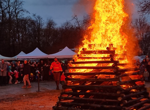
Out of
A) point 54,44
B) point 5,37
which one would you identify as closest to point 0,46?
point 5,37

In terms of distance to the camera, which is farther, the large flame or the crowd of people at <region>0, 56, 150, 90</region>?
the crowd of people at <region>0, 56, 150, 90</region>

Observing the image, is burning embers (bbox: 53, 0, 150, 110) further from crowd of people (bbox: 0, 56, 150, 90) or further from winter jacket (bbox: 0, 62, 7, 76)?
winter jacket (bbox: 0, 62, 7, 76)

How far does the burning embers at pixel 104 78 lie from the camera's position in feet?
21.2

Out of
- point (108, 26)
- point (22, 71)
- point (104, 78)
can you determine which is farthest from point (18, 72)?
point (104, 78)

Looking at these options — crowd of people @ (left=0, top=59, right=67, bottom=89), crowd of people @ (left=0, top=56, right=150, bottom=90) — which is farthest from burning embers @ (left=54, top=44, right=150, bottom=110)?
crowd of people @ (left=0, top=56, right=150, bottom=90)

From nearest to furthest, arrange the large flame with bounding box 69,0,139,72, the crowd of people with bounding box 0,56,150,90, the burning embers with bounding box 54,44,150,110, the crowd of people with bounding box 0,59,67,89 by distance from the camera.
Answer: the burning embers with bounding box 54,44,150,110, the large flame with bounding box 69,0,139,72, the crowd of people with bounding box 0,59,67,89, the crowd of people with bounding box 0,56,150,90

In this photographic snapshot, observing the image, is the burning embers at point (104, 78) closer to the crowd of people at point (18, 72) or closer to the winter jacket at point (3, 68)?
the crowd of people at point (18, 72)

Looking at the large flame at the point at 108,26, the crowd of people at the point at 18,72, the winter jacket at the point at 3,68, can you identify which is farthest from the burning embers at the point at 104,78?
the winter jacket at the point at 3,68

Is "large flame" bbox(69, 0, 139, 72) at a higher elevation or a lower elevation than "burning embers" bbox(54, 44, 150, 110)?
higher

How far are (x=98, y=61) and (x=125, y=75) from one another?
35.7 inches

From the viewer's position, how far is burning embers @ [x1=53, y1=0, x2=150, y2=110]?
6477 millimetres

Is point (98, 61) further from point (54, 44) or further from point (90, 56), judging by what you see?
point (54, 44)

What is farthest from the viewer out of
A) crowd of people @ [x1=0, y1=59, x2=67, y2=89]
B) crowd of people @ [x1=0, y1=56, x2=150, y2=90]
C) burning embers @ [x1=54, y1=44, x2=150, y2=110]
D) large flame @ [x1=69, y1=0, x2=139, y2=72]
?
crowd of people @ [x1=0, y1=56, x2=150, y2=90]

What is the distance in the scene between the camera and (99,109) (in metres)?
6.60
